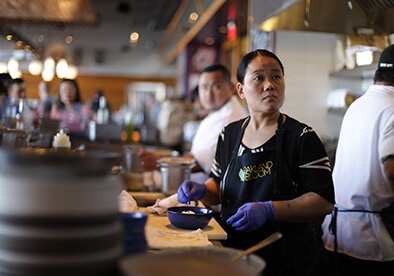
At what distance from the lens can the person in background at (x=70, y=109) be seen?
6156 millimetres

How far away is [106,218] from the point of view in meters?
1.05

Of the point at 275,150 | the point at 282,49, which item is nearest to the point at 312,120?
the point at 282,49

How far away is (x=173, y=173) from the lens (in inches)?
127

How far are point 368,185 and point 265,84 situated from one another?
2.86ft

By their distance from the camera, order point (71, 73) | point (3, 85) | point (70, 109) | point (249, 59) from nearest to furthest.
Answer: point (249, 59) < point (3, 85) < point (70, 109) < point (71, 73)

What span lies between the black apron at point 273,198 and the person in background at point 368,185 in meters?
0.57

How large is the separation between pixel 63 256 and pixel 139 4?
10.9 metres

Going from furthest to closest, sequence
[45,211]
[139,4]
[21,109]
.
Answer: [139,4] < [21,109] < [45,211]

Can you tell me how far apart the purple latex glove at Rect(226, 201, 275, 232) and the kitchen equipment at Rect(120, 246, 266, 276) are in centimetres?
73

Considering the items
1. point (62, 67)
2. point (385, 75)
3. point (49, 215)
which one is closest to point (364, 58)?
point (385, 75)

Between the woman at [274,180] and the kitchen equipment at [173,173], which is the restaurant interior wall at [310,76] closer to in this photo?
the kitchen equipment at [173,173]

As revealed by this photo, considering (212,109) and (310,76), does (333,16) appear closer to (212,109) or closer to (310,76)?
(310,76)

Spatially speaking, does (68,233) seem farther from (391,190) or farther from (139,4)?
(139,4)

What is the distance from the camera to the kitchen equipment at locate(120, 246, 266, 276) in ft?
3.67
